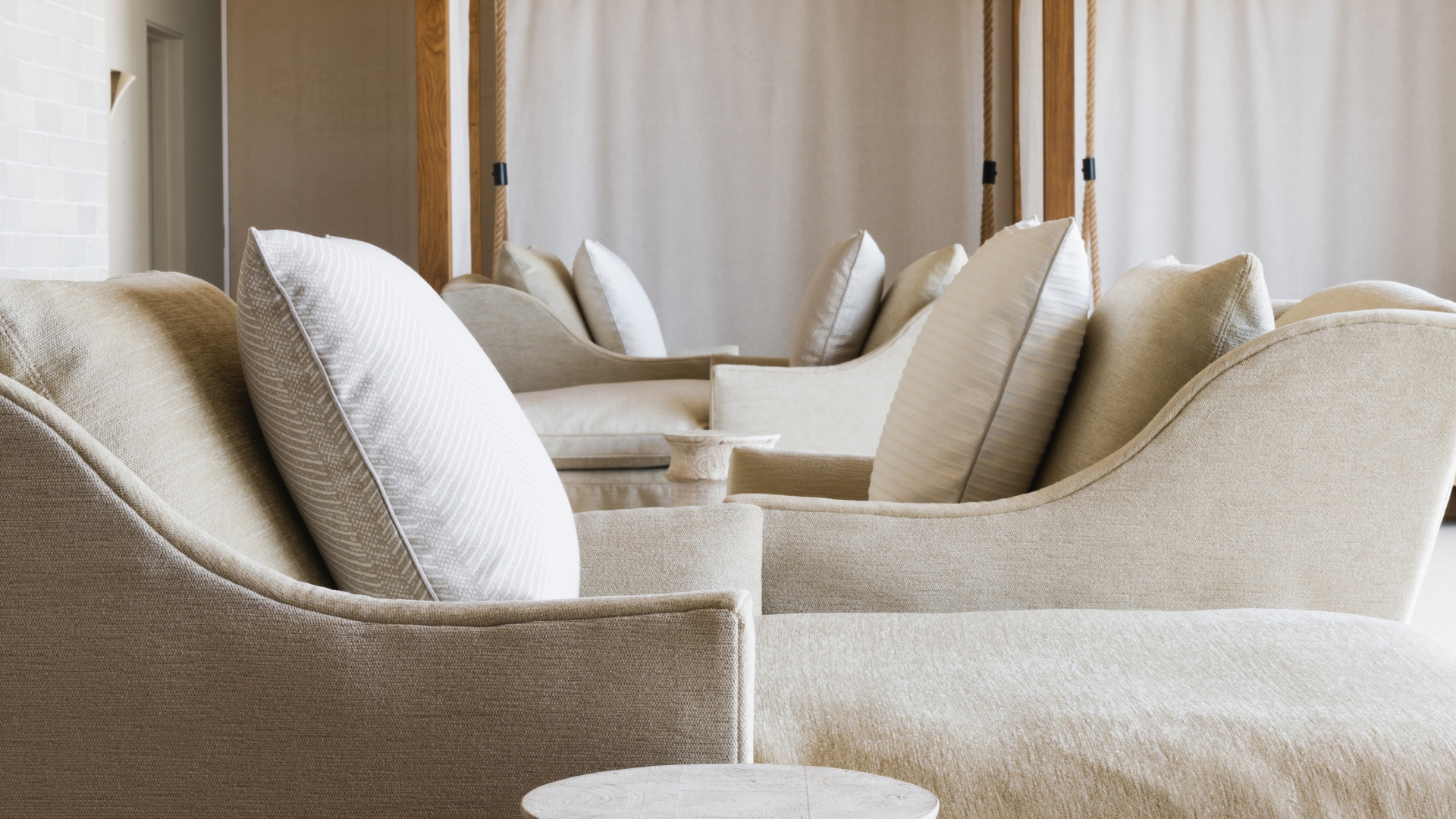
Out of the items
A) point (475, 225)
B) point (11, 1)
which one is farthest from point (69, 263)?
point (475, 225)

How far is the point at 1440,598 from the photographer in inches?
113

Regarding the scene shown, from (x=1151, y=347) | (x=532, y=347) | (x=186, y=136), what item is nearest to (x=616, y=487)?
(x=532, y=347)

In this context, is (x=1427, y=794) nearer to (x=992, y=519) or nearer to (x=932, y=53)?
(x=992, y=519)

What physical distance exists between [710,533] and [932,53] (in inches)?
180

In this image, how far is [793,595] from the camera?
4.80ft

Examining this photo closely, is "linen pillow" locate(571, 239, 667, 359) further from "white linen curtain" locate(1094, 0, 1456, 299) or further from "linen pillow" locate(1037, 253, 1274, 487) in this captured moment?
"linen pillow" locate(1037, 253, 1274, 487)

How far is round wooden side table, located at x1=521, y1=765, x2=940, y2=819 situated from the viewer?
0.66 metres

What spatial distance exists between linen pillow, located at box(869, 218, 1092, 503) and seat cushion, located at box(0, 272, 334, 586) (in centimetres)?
86

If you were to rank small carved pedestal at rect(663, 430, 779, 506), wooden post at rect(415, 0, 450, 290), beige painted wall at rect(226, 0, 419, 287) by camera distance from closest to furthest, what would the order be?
small carved pedestal at rect(663, 430, 779, 506) → wooden post at rect(415, 0, 450, 290) → beige painted wall at rect(226, 0, 419, 287)

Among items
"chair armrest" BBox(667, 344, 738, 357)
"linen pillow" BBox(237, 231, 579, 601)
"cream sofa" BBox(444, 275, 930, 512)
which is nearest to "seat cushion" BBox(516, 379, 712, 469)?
"cream sofa" BBox(444, 275, 930, 512)

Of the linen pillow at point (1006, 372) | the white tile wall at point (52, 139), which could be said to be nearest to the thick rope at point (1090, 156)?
the linen pillow at point (1006, 372)

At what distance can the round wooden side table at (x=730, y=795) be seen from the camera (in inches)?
25.9

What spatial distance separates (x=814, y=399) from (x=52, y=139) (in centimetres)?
218

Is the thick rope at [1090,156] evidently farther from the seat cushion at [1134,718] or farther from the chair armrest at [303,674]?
the chair armrest at [303,674]
